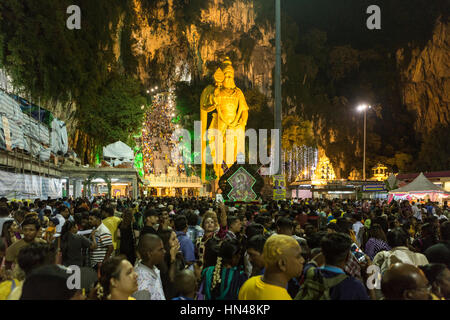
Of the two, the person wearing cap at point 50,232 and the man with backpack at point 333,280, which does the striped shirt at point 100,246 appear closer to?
the person wearing cap at point 50,232

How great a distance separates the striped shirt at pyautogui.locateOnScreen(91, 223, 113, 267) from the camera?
5.65 meters

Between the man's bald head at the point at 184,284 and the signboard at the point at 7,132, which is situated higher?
the signboard at the point at 7,132

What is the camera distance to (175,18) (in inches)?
1608

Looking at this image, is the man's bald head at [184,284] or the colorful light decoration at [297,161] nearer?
the man's bald head at [184,284]

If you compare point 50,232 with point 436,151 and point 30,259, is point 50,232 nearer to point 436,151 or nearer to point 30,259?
point 30,259

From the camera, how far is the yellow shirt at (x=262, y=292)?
2.60 meters

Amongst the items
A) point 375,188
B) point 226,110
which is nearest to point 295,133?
point 226,110

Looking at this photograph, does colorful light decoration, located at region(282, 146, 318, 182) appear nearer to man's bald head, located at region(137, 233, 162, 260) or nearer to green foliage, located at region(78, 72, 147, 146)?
green foliage, located at region(78, 72, 147, 146)

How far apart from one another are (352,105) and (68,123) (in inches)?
1403

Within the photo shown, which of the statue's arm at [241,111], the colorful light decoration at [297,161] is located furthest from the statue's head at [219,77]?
the colorful light decoration at [297,161]

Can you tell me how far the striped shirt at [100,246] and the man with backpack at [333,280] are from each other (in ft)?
→ 11.6

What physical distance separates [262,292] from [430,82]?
42403mm

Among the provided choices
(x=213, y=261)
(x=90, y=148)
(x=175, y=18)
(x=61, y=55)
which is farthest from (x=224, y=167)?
(x=213, y=261)

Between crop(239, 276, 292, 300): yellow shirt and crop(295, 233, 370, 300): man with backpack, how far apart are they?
271mm
